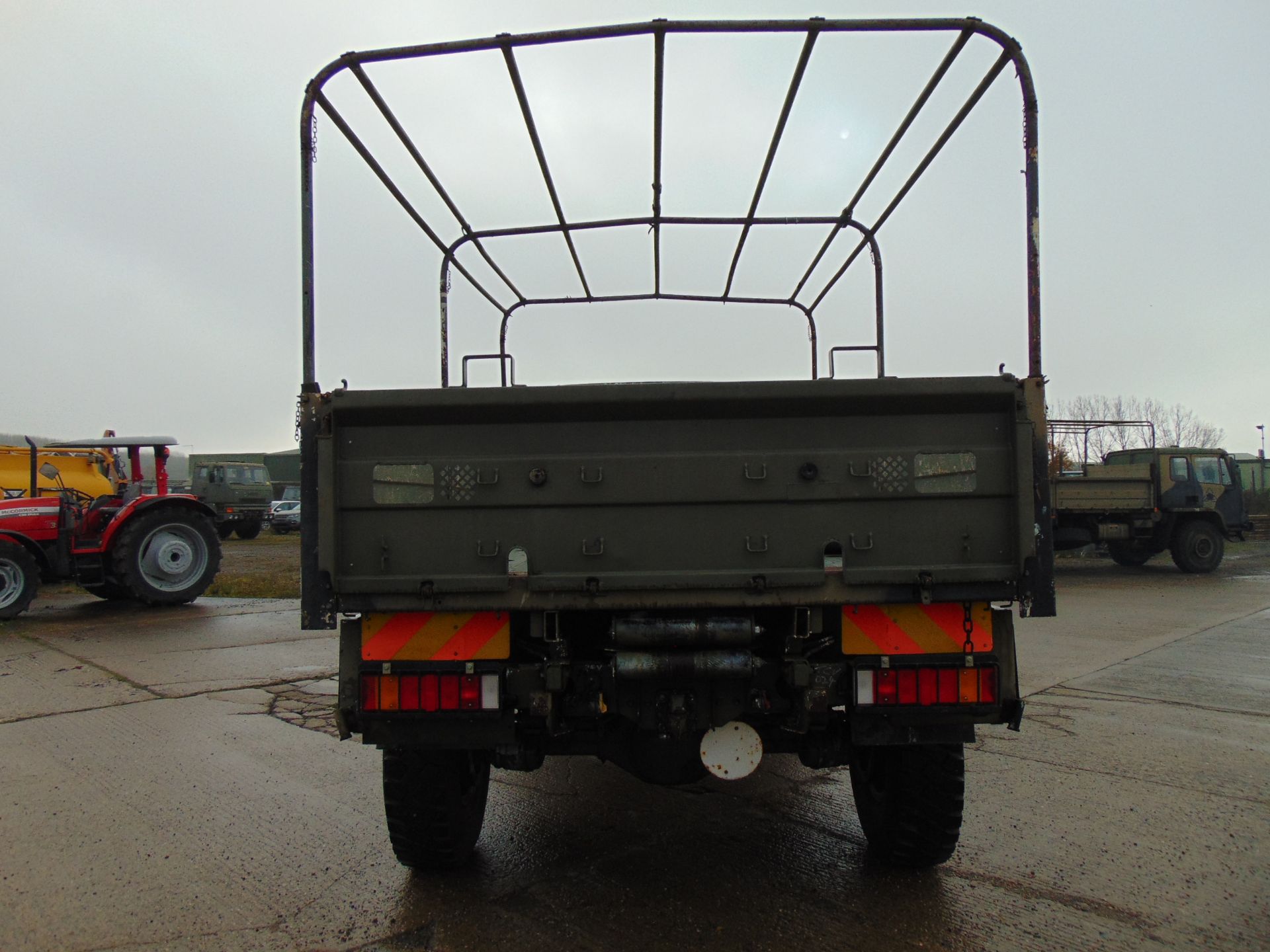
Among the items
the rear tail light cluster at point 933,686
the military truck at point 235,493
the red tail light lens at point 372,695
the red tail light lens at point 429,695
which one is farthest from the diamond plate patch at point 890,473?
the military truck at point 235,493

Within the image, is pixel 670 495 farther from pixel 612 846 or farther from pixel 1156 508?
pixel 1156 508

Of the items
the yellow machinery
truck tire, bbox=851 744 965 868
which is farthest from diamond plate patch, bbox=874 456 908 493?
the yellow machinery

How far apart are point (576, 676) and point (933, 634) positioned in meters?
1.13

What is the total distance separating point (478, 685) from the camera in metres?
2.74

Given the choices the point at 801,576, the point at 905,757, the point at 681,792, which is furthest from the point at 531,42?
the point at 681,792

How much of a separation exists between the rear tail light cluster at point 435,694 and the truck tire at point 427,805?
335 mm

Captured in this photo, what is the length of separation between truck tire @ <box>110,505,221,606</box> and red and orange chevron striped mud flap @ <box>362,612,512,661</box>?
28.8 feet

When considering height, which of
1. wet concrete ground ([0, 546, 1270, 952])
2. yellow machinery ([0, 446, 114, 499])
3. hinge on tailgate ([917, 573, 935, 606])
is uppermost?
yellow machinery ([0, 446, 114, 499])

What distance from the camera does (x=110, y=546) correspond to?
1012cm

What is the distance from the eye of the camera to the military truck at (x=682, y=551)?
2.68 meters

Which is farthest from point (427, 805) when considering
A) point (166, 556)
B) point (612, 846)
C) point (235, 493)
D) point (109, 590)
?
point (235, 493)

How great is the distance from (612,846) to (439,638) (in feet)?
4.26

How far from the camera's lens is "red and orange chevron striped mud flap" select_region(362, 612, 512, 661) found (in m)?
2.77

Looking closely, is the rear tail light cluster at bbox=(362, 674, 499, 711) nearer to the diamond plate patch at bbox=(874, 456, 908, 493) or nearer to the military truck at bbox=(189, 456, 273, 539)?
the diamond plate patch at bbox=(874, 456, 908, 493)
